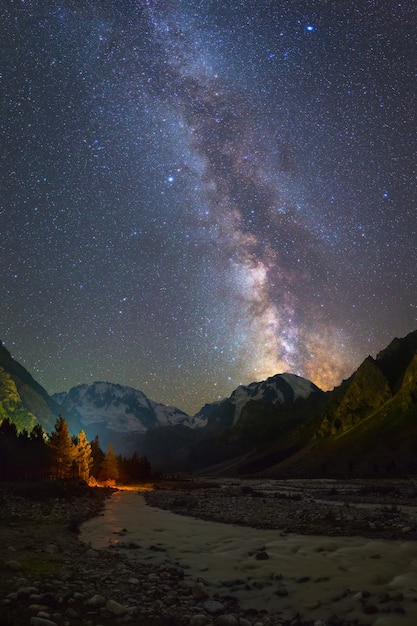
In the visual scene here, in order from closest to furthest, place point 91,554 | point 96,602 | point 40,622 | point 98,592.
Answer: point 40,622 < point 96,602 < point 98,592 < point 91,554

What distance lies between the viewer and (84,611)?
29.4ft

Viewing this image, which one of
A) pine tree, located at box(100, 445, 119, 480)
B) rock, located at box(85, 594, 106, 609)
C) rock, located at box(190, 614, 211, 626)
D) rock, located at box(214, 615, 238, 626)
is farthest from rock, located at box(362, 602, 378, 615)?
pine tree, located at box(100, 445, 119, 480)

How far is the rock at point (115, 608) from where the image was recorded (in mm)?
8945

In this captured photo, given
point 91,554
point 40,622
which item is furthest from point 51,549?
point 40,622

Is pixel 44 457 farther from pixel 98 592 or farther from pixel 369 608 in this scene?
pixel 369 608

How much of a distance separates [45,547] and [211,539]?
775 centimetres

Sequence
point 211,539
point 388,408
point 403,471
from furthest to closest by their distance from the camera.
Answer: point 388,408, point 403,471, point 211,539

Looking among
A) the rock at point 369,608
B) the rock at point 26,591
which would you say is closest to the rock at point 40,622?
the rock at point 26,591

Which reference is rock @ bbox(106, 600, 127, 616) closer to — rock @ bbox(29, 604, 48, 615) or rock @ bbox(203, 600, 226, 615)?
rock @ bbox(29, 604, 48, 615)

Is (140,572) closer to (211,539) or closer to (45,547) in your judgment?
(45,547)

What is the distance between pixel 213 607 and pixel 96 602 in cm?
265

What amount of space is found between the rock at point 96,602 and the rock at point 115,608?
1.17 feet

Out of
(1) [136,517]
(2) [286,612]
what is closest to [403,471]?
(1) [136,517]

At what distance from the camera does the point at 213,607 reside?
959 cm
